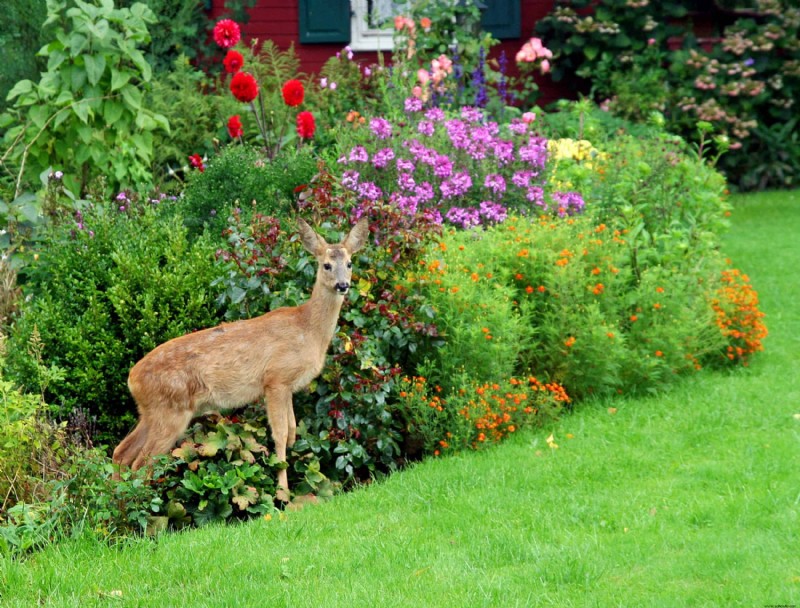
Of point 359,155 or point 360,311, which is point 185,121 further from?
point 360,311

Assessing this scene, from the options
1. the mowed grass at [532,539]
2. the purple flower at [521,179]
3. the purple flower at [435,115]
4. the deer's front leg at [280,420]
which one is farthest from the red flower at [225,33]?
the mowed grass at [532,539]

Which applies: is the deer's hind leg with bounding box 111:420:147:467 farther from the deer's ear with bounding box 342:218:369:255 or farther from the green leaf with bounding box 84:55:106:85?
the green leaf with bounding box 84:55:106:85

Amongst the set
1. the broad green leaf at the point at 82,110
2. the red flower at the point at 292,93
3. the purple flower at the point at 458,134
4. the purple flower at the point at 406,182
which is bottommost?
the purple flower at the point at 406,182

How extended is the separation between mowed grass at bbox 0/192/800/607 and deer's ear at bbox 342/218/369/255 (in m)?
1.42

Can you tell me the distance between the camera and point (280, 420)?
6277 millimetres

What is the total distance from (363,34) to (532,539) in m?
11.8

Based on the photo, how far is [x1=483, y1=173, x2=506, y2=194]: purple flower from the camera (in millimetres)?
8969

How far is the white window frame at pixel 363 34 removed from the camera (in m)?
15.8

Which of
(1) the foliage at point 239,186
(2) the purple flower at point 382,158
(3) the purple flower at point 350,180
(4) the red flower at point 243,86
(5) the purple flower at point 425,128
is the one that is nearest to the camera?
(1) the foliage at point 239,186

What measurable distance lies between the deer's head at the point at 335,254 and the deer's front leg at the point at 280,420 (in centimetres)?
67

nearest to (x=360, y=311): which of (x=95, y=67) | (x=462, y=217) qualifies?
(x=462, y=217)

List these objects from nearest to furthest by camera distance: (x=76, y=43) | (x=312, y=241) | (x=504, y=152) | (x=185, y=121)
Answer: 1. (x=312, y=241)
2. (x=76, y=43)
3. (x=504, y=152)
4. (x=185, y=121)

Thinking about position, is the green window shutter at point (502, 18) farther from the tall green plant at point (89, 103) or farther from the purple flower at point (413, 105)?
the tall green plant at point (89, 103)

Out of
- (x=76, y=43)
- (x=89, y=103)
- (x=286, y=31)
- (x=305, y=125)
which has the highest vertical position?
(x=76, y=43)
